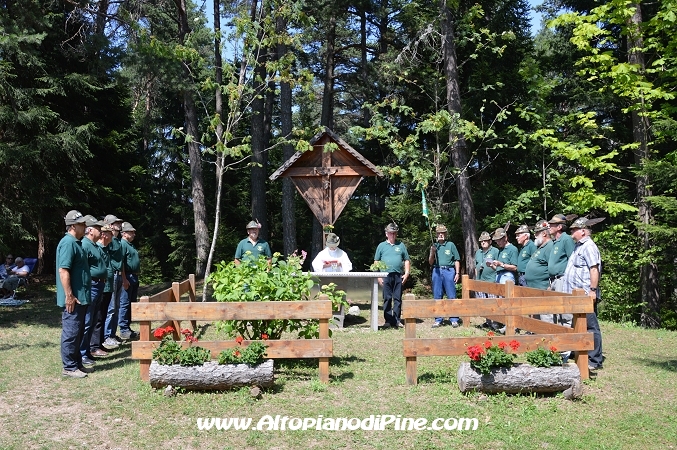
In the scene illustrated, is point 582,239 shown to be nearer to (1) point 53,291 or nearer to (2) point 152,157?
(1) point 53,291

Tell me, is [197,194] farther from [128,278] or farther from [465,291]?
[465,291]

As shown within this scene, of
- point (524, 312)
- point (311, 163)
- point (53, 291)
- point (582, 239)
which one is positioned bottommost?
point (53, 291)

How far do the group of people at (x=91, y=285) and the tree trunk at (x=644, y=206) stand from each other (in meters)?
10.7

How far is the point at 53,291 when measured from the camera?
55.4 feet

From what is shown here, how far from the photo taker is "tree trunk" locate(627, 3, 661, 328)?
12953mm

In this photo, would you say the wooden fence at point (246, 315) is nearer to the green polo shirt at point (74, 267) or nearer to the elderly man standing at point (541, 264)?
the green polo shirt at point (74, 267)


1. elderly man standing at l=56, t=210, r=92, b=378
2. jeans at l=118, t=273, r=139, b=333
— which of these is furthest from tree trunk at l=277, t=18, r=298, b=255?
elderly man standing at l=56, t=210, r=92, b=378

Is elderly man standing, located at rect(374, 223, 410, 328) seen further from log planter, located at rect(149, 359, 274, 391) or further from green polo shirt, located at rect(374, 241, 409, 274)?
log planter, located at rect(149, 359, 274, 391)

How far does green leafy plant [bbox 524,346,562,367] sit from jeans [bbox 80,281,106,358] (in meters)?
5.40

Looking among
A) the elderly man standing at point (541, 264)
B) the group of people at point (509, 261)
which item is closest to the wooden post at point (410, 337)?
the group of people at point (509, 261)

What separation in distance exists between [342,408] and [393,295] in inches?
188

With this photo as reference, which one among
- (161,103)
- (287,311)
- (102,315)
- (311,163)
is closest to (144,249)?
(161,103)

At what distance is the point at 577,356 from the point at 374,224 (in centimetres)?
1580

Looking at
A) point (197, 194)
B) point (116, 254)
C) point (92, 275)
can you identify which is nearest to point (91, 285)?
point (92, 275)
